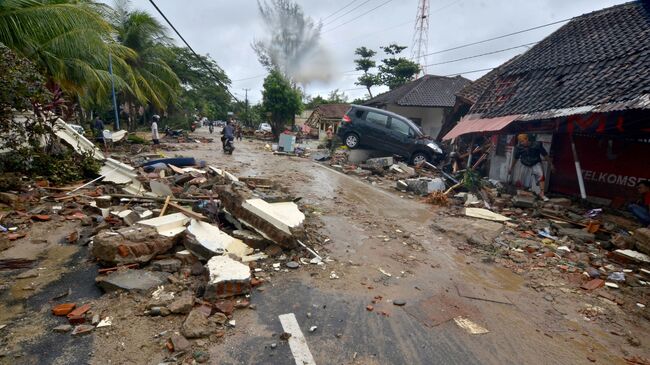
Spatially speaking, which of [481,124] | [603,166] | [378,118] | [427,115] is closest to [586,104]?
[603,166]

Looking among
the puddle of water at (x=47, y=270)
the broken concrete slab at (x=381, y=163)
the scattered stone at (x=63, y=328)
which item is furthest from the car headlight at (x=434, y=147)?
the scattered stone at (x=63, y=328)

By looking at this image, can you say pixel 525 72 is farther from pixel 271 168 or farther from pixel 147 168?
pixel 147 168

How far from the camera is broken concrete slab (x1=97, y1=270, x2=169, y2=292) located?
3.16 metres

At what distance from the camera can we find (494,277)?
14.1 feet

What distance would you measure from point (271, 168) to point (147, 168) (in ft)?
12.8

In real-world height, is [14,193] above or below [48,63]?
below

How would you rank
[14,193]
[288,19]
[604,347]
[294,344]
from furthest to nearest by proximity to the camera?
1. [288,19]
2. [14,193]
3. [604,347]
4. [294,344]

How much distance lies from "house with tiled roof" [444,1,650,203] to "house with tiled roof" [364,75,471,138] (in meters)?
7.95

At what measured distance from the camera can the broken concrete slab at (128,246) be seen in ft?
11.6

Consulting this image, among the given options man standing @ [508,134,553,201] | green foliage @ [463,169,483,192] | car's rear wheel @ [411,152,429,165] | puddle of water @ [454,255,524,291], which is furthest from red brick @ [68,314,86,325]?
car's rear wheel @ [411,152,429,165]

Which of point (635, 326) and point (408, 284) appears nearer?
point (635, 326)

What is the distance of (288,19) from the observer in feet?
111

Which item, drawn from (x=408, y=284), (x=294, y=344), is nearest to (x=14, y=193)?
(x=294, y=344)

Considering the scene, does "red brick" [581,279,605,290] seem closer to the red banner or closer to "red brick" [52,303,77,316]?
the red banner
